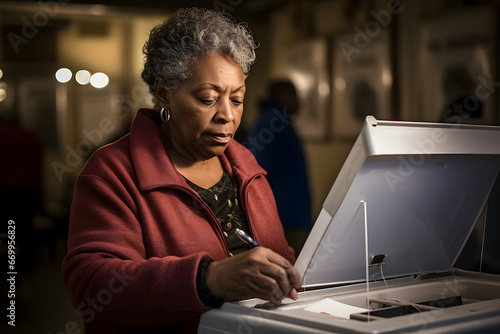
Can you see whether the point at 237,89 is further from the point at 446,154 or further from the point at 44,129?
the point at 44,129

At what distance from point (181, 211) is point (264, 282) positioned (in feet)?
1.19

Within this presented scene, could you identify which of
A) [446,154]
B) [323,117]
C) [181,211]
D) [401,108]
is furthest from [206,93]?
[323,117]

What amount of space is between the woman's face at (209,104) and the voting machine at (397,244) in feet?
1.34

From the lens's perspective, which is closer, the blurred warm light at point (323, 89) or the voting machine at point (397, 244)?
the voting machine at point (397, 244)

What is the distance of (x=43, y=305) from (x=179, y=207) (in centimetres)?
334

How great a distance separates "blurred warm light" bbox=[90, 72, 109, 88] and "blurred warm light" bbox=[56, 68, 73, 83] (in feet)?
0.80

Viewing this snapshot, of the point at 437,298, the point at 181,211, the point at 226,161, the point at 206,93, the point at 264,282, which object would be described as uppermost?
the point at 206,93

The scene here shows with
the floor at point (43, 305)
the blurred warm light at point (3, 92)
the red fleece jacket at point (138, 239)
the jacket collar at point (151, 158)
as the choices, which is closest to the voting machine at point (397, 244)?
the red fleece jacket at point (138, 239)

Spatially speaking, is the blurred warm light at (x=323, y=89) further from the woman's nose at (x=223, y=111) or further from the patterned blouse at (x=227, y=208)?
the woman's nose at (x=223, y=111)

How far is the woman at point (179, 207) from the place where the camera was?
122 cm

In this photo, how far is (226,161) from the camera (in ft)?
5.65

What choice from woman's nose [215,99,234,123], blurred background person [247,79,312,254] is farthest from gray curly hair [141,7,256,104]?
blurred background person [247,79,312,254]

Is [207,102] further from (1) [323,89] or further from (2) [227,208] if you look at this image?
(1) [323,89]

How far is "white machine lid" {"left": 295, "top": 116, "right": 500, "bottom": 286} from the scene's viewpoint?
1158mm
